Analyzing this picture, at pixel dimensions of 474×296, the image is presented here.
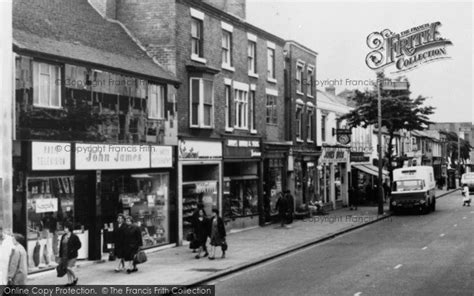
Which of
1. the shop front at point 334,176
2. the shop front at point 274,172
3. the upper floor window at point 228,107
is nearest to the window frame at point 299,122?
the shop front at point 274,172

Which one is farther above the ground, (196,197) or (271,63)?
(271,63)

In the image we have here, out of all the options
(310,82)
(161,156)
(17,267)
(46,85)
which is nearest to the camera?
(17,267)

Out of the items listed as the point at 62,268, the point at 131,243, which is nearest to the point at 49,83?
the point at 131,243

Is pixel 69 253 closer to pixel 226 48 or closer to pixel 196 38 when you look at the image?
pixel 196 38

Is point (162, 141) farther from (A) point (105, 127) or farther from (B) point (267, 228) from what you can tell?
(B) point (267, 228)

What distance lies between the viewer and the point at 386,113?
45.2 m

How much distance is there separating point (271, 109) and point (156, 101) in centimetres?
1215

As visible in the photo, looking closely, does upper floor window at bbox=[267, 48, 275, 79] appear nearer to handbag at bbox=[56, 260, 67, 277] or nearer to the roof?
the roof

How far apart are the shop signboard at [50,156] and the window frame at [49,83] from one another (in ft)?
3.62

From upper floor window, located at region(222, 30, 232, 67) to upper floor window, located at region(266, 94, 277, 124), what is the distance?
516 cm

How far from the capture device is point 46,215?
17562 mm

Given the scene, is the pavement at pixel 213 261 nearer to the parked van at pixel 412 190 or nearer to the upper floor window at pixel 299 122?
the upper floor window at pixel 299 122

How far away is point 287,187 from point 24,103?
2192 centimetres

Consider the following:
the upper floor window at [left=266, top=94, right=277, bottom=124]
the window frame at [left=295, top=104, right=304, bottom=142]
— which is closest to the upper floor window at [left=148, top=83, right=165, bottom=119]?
the upper floor window at [left=266, top=94, right=277, bottom=124]
